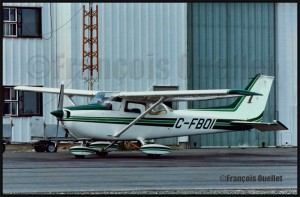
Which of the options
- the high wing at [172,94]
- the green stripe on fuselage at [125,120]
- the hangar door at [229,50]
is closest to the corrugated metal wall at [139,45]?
the hangar door at [229,50]

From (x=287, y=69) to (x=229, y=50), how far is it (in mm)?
2737

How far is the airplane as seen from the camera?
75.9ft

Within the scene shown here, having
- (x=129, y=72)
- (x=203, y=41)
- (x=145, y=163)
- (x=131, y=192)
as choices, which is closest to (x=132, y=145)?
(x=129, y=72)

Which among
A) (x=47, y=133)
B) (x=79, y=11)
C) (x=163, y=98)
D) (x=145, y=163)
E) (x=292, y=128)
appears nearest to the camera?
(x=145, y=163)

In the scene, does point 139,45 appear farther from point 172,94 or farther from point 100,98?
point 172,94

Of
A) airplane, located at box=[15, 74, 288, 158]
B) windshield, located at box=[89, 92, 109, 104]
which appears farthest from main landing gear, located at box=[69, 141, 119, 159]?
windshield, located at box=[89, 92, 109, 104]

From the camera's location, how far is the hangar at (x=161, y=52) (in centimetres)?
3073

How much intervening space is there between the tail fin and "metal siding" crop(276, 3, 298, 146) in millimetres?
6223

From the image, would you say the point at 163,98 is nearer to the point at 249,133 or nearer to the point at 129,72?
the point at 129,72

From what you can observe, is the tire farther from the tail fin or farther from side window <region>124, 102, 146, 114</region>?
the tail fin

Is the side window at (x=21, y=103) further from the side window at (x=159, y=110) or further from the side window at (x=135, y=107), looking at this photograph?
the side window at (x=159, y=110)

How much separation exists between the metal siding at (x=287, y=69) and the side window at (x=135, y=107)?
9993 millimetres

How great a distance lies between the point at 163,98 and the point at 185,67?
8058 millimetres

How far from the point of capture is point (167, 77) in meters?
31.5
